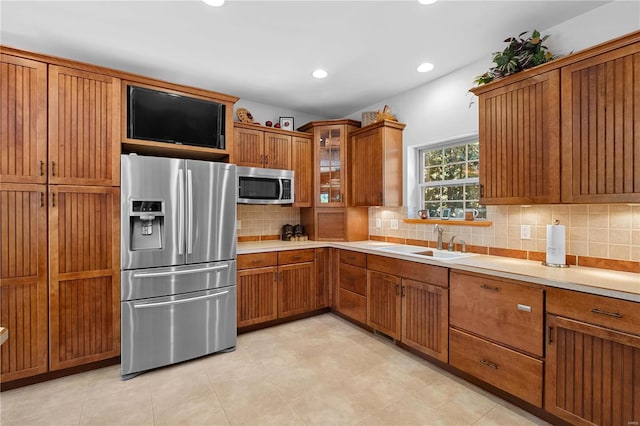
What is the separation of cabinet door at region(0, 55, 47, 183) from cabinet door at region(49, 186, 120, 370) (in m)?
0.22

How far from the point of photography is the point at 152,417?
6.26 feet

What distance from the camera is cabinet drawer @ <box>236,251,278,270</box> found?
10.2 ft

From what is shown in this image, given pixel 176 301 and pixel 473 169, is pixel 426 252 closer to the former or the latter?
pixel 473 169

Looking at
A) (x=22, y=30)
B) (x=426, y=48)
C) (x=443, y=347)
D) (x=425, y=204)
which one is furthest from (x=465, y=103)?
(x=22, y=30)

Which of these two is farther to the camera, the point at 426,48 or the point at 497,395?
the point at 426,48

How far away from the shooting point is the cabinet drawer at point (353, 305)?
3234 millimetres

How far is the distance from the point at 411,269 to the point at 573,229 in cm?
Answer: 122

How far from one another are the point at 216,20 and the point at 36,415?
9.60 feet

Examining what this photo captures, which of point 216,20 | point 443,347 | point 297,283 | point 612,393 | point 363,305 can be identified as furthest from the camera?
point 297,283

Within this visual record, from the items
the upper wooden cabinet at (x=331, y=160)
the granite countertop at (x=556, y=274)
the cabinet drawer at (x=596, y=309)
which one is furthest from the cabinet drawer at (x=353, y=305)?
the cabinet drawer at (x=596, y=309)

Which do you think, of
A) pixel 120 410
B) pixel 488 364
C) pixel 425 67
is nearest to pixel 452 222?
pixel 488 364

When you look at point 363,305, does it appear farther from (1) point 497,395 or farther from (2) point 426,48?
(2) point 426,48

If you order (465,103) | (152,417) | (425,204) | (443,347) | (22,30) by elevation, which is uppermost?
(22,30)

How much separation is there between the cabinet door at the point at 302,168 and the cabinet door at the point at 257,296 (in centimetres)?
105
